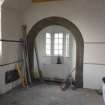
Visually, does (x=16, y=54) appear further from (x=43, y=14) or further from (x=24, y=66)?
(x=43, y=14)

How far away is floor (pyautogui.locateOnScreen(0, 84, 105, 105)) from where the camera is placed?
→ 3752 mm

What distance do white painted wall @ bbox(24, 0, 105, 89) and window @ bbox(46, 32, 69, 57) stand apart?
1528 millimetres

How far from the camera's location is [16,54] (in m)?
4.96

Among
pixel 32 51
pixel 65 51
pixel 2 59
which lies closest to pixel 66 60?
pixel 65 51

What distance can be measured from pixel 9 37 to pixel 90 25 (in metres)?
2.36

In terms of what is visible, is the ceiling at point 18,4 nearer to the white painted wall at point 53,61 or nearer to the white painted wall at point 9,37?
the white painted wall at point 9,37

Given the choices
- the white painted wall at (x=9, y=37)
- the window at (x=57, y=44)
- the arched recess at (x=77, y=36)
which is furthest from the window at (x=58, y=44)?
the white painted wall at (x=9, y=37)

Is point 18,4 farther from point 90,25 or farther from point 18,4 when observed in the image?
point 90,25

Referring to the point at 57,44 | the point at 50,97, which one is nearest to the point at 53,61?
the point at 57,44

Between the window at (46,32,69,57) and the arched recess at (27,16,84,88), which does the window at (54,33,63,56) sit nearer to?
the window at (46,32,69,57)

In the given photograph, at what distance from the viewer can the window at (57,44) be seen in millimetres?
6312

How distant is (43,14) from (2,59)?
1.94 m

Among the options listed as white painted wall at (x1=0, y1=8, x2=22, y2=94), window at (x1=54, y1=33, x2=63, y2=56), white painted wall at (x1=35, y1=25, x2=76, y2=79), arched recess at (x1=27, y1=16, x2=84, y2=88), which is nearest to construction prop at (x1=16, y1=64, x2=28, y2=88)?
white painted wall at (x1=0, y1=8, x2=22, y2=94)

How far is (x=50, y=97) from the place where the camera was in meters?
4.09
